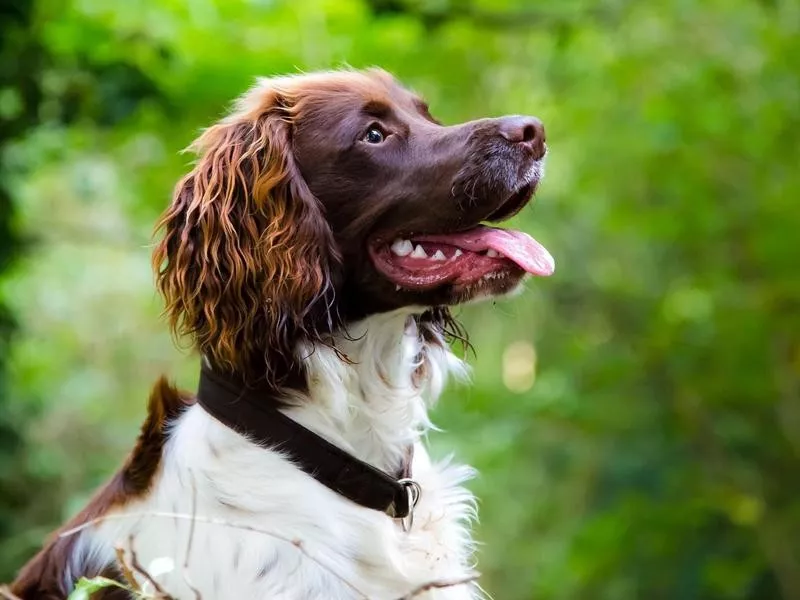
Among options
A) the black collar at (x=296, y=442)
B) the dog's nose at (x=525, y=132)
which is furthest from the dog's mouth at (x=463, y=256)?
the black collar at (x=296, y=442)

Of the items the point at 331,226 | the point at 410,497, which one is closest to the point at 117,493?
the point at 410,497

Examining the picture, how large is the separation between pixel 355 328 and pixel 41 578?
113 cm

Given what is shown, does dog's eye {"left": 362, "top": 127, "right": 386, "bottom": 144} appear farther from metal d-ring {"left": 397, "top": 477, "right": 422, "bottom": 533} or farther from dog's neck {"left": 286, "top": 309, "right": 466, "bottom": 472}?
metal d-ring {"left": 397, "top": 477, "right": 422, "bottom": 533}

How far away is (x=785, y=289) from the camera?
7352mm

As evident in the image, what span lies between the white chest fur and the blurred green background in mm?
2610

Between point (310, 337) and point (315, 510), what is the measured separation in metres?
0.45

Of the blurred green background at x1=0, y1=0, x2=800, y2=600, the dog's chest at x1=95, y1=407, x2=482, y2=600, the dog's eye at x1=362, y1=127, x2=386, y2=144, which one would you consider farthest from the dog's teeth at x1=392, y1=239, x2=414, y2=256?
the blurred green background at x1=0, y1=0, x2=800, y2=600

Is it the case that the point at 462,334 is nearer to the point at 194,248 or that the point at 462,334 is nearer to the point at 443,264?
the point at 443,264

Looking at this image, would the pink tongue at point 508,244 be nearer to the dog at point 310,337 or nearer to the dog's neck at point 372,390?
the dog at point 310,337

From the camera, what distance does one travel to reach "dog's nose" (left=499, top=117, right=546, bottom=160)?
319 centimetres

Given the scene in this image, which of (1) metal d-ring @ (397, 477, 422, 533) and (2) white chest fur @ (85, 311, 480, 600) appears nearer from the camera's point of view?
(2) white chest fur @ (85, 311, 480, 600)

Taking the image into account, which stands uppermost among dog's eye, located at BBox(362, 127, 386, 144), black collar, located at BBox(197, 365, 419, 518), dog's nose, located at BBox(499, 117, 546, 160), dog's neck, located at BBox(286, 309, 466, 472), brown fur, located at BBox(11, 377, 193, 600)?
dog's nose, located at BBox(499, 117, 546, 160)

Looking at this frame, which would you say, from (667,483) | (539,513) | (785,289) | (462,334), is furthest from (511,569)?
(462,334)

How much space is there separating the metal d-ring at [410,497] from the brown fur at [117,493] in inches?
25.6
